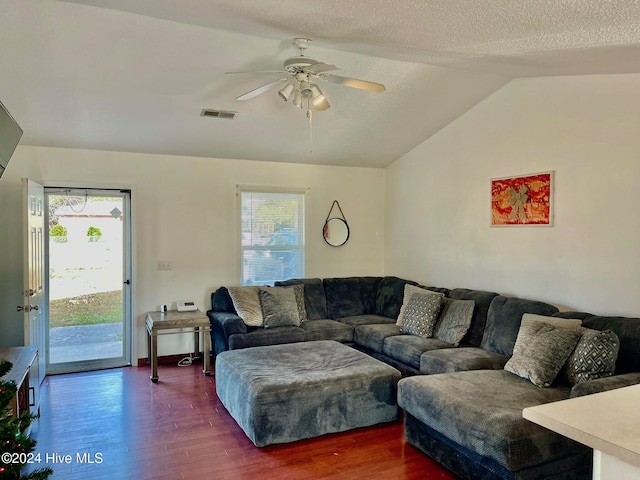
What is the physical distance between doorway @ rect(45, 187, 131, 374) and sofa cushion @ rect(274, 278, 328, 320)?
5.86ft

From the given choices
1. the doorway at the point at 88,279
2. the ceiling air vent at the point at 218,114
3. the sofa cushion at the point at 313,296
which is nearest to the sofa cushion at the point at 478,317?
the sofa cushion at the point at 313,296

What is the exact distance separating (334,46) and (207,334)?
3.06 metres

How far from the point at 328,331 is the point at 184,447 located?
2079 millimetres

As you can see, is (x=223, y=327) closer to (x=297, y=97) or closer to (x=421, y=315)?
(x=421, y=315)

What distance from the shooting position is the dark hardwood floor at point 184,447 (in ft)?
9.31

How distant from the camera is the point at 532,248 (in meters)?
4.13

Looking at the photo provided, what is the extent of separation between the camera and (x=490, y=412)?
260 cm

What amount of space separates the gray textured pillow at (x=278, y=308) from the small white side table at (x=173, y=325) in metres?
0.61

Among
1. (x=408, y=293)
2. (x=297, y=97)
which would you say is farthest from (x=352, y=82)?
(x=408, y=293)

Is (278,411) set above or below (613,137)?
below

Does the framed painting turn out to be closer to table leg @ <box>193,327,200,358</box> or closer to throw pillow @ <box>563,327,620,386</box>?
throw pillow @ <box>563,327,620,386</box>

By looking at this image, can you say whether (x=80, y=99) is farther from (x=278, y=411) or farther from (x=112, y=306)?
(x=278, y=411)

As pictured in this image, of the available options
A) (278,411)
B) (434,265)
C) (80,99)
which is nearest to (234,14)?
(80,99)

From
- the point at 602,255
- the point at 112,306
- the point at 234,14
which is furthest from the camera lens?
the point at 112,306
